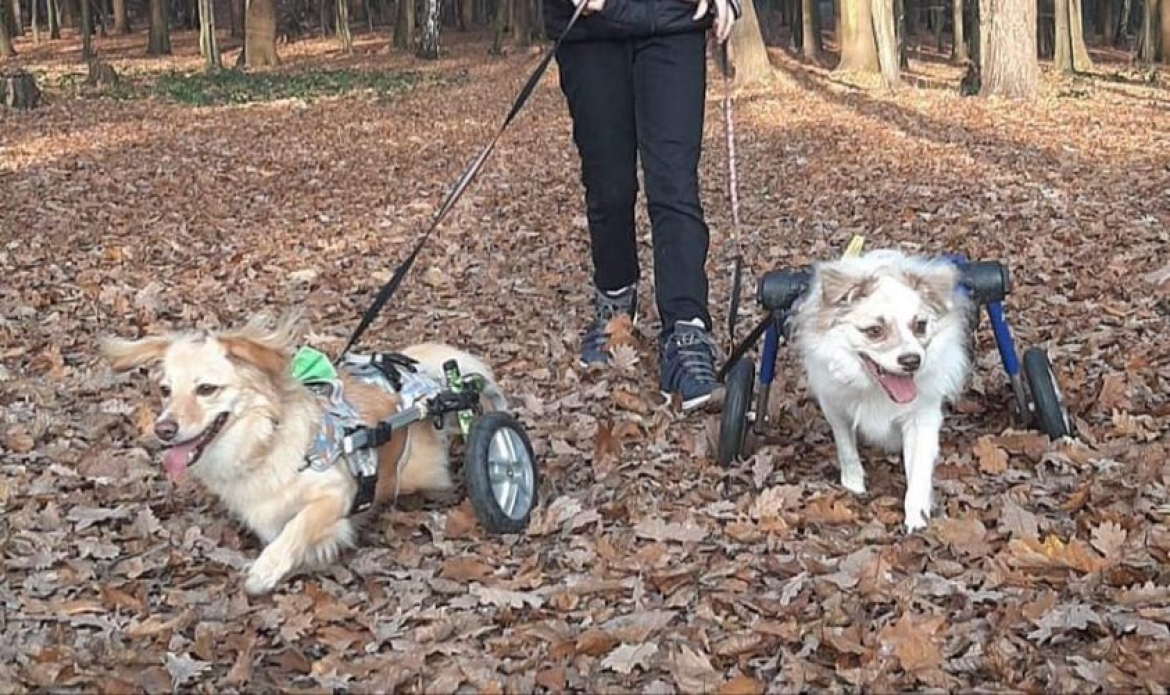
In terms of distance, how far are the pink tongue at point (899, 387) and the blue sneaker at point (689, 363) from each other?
131cm

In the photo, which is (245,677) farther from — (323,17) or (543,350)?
(323,17)

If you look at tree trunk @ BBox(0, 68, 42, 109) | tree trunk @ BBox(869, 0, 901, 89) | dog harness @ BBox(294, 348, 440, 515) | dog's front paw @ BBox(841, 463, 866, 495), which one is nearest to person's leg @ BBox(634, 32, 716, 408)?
dog's front paw @ BBox(841, 463, 866, 495)

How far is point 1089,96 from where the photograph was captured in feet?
70.8

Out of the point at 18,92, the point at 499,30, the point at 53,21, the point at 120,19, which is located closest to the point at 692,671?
the point at 18,92

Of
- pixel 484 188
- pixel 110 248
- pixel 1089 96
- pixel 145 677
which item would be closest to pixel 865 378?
pixel 145 677

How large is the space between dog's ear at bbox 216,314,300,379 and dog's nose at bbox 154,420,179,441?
0.30m

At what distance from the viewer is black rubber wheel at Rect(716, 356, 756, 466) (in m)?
4.76

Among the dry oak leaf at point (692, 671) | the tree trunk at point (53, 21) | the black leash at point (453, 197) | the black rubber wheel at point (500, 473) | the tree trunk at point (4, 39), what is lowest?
the dry oak leaf at point (692, 671)

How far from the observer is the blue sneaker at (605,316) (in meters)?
6.35

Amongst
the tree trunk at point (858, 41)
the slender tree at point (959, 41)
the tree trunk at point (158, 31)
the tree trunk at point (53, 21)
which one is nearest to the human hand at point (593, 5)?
the tree trunk at point (858, 41)

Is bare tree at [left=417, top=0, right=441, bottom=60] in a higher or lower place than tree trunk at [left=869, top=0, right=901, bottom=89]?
higher

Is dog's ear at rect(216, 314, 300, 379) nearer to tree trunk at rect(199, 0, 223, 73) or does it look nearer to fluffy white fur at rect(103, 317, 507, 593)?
fluffy white fur at rect(103, 317, 507, 593)

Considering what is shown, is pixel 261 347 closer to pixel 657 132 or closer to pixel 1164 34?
pixel 657 132

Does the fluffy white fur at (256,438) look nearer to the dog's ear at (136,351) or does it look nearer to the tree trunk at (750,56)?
the dog's ear at (136,351)
